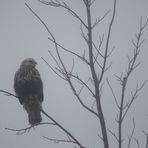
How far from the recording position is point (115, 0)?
10.1 feet

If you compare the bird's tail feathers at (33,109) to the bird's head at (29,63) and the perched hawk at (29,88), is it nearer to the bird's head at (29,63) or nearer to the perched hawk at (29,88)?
the perched hawk at (29,88)

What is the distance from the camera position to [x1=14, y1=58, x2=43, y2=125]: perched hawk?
5297mm

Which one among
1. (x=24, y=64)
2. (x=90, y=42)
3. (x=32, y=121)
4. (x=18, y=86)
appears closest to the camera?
(x=90, y=42)

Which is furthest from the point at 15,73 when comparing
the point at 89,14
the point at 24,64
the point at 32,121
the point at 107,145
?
the point at 107,145

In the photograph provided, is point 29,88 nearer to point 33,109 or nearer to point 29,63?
point 33,109

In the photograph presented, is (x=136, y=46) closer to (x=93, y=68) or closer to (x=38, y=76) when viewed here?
(x=93, y=68)

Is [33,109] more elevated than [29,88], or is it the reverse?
[29,88]

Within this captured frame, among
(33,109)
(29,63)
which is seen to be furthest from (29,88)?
(29,63)

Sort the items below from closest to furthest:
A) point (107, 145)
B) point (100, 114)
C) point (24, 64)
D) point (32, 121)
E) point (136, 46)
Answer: point (107, 145), point (100, 114), point (136, 46), point (32, 121), point (24, 64)

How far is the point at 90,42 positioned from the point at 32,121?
8.18 ft

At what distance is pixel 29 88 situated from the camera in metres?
5.41

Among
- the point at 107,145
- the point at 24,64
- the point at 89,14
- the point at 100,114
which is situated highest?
the point at 24,64

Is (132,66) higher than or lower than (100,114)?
higher

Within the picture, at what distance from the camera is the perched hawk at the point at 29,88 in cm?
530
